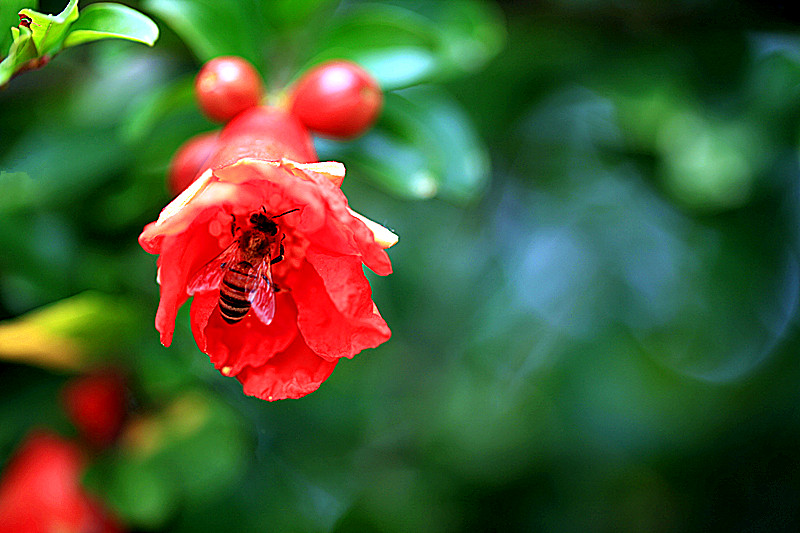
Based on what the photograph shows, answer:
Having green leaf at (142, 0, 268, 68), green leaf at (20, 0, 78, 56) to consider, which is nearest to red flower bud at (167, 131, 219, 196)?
green leaf at (142, 0, 268, 68)

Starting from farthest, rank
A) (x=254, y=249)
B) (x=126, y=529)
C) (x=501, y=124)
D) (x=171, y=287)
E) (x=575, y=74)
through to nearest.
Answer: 1. (x=501, y=124)
2. (x=575, y=74)
3. (x=126, y=529)
4. (x=254, y=249)
5. (x=171, y=287)

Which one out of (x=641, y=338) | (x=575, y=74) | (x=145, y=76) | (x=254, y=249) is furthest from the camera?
(x=641, y=338)

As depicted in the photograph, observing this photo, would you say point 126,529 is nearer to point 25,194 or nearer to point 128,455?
point 128,455

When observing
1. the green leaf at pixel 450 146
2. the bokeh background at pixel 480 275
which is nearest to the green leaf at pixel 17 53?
the bokeh background at pixel 480 275

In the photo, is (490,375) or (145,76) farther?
(490,375)

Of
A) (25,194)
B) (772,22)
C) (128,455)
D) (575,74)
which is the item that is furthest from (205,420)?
(772,22)

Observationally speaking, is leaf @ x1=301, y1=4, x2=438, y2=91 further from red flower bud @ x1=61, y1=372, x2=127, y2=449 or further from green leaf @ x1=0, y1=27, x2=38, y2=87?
red flower bud @ x1=61, y1=372, x2=127, y2=449

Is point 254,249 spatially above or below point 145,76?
above
